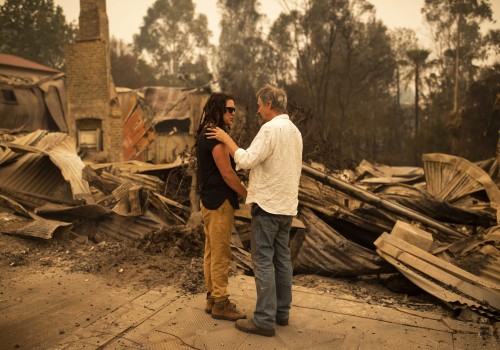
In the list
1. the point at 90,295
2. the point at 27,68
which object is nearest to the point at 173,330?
the point at 90,295

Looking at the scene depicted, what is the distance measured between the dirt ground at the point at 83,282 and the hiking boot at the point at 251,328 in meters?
0.94

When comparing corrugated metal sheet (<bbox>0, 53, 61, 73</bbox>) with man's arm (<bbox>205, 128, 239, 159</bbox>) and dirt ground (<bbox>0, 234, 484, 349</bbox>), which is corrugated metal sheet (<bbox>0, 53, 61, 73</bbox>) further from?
man's arm (<bbox>205, 128, 239, 159</bbox>)

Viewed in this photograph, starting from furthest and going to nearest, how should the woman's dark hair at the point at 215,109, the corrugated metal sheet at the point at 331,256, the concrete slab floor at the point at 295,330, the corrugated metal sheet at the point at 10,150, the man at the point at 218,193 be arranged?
1. the corrugated metal sheet at the point at 10,150
2. the corrugated metal sheet at the point at 331,256
3. the woman's dark hair at the point at 215,109
4. the man at the point at 218,193
5. the concrete slab floor at the point at 295,330

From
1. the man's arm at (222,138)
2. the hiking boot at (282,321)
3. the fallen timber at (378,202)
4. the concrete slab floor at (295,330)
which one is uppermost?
the man's arm at (222,138)

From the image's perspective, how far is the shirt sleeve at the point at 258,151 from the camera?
118 inches

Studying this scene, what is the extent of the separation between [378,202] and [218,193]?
3350mm

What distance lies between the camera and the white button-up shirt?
119 inches

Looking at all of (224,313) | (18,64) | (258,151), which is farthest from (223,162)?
(18,64)

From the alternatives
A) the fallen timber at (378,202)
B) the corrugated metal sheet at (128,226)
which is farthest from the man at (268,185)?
the fallen timber at (378,202)

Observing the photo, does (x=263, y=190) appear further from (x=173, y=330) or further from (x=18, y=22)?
(x=18, y=22)

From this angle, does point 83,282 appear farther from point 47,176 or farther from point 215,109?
point 47,176

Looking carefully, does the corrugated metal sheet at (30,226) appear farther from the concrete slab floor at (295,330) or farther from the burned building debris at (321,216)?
the concrete slab floor at (295,330)

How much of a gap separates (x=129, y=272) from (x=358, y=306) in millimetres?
2417

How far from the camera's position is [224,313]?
3.34 metres
